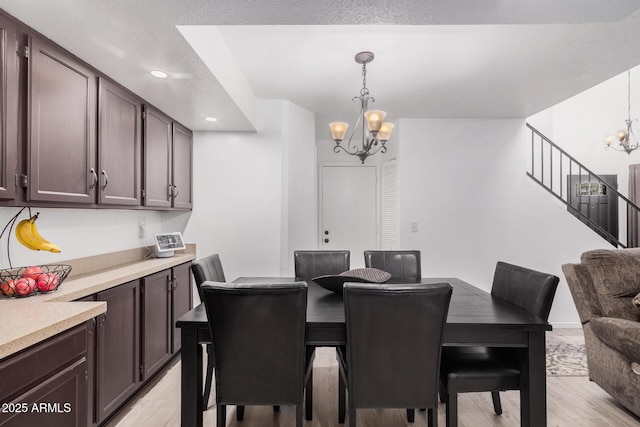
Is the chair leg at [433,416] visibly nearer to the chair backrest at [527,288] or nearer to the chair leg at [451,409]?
the chair leg at [451,409]

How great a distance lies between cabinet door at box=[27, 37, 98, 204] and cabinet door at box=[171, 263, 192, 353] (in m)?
1.13

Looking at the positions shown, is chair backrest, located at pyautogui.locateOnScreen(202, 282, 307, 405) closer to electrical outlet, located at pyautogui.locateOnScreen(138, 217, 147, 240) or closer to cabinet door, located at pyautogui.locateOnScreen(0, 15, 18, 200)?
cabinet door, located at pyautogui.locateOnScreen(0, 15, 18, 200)

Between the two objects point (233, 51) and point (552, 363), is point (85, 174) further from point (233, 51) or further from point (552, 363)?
point (552, 363)

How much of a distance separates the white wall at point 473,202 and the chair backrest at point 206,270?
237 centimetres

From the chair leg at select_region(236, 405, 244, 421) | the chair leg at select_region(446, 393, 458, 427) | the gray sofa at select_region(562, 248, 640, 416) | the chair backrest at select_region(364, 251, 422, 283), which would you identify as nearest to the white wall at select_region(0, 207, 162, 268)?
the chair leg at select_region(236, 405, 244, 421)

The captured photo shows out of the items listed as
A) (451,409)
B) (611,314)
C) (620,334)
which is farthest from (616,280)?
(451,409)

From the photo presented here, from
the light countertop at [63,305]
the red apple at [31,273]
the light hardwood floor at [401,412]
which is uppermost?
the red apple at [31,273]

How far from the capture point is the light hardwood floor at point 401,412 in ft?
6.79

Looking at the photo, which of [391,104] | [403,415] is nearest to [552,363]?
[403,415]

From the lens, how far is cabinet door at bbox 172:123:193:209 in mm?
3207

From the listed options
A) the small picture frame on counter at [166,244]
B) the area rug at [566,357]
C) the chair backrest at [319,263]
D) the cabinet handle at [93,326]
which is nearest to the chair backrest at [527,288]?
the chair backrest at [319,263]

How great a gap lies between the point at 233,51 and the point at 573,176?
5.71 metres

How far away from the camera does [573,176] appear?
545 centimetres

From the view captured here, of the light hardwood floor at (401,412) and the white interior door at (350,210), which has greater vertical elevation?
the white interior door at (350,210)
